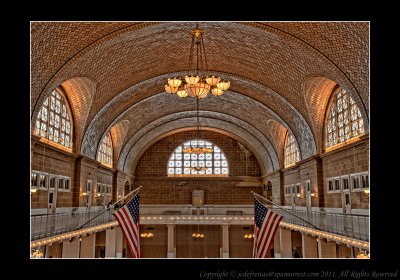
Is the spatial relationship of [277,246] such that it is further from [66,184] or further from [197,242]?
[66,184]

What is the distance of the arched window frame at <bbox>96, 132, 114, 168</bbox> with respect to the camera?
29053 millimetres

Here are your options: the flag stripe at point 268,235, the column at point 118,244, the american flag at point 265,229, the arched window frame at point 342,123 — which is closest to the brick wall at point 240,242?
the column at point 118,244

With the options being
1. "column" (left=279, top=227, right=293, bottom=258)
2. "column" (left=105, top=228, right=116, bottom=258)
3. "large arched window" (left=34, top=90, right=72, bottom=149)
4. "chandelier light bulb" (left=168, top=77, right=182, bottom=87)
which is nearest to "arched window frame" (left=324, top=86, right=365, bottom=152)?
"chandelier light bulb" (left=168, top=77, right=182, bottom=87)

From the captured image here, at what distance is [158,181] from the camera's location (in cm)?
4025

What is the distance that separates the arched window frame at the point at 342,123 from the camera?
18.3m

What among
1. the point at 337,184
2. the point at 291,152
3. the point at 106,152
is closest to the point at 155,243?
the point at 106,152

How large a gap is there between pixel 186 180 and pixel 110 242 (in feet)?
41.9

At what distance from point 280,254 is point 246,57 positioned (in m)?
16.0

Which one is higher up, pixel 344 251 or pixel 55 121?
pixel 55 121

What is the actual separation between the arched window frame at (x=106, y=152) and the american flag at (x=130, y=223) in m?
16.1

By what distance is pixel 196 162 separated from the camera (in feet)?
132

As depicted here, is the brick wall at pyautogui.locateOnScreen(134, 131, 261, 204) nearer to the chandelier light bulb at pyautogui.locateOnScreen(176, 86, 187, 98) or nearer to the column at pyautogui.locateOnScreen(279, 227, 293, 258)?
the column at pyautogui.locateOnScreen(279, 227, 293, 258)

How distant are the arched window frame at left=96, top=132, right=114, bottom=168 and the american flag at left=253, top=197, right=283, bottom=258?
1725 cm

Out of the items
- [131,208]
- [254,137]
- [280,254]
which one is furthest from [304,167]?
[131,208]
